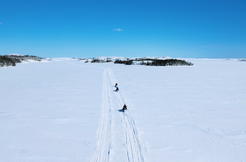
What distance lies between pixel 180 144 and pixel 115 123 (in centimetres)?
245

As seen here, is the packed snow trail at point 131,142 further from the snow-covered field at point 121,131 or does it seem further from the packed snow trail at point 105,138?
the packed snow trail at point 105,138

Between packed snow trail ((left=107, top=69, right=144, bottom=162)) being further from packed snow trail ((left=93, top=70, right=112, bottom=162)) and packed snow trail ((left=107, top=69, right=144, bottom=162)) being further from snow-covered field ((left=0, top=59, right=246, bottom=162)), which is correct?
packed snow trail ((left=93, top=70, right=112, bottom=162))

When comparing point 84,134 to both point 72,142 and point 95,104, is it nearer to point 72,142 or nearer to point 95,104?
point 72,142

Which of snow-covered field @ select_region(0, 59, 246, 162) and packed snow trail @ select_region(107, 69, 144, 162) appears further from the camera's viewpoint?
snow-covered field @ select_region(0, 59, 246, 162)

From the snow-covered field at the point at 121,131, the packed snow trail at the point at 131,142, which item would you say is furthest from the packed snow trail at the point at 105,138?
the packed snow trail at the point at 131,142

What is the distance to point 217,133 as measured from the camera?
16.7 feet

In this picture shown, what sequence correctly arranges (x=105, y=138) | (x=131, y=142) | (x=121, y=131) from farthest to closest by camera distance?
(x=121, y=131) < (x=105, y=138) < (x=131, y=142)

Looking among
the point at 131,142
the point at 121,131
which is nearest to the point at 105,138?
the point at 121,131

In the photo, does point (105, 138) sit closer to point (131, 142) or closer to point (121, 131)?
point (121, 131)

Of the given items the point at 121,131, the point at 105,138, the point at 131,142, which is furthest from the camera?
the point at 121,131

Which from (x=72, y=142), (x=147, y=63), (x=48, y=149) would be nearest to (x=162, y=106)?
(x=72, y=142)

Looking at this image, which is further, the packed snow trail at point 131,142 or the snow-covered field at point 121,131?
the snow-covered field at point 121,131

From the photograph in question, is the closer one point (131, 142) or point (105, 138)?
point (131, 142)

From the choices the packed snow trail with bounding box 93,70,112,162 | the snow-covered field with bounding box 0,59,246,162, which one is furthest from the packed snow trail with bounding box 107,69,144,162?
the packed snow trail with bounding box 93,70,112,162
